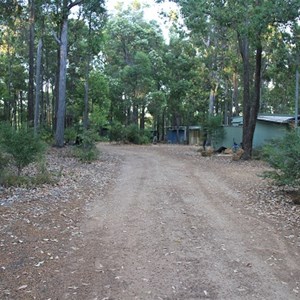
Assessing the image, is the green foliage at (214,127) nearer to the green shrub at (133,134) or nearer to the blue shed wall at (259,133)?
the blue shed wall at (259,133)

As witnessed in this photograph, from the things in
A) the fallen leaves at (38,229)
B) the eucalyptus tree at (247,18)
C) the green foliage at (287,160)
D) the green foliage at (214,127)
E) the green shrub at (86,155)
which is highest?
the eucalyptus tree at (247,18)

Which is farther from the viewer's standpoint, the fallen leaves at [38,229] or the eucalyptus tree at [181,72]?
the eucalyptus tree at [181,72]

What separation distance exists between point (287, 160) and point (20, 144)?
6628mm

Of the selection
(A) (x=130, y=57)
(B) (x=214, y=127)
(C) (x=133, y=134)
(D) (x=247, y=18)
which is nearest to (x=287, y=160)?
(D) (x=247, y=18)

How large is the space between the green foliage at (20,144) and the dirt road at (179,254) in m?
2.57

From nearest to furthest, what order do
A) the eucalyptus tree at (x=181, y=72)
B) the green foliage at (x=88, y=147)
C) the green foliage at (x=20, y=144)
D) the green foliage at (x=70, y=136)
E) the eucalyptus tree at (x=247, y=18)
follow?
the green foliage at (x=20, y=144) < the eucalyptus tree at (x=247, y=18) < the green foliage at (x=88, y=147) < the green foliage at (x=70, y=136) < the eucalyptus tree at (x=181, y=72)

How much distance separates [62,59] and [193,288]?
19.9 meters

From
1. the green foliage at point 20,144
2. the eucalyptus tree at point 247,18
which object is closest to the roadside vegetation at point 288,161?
the eucalyptus tree at point 247,18

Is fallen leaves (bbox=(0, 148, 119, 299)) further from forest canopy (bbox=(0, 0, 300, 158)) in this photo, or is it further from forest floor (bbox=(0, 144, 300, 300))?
forest canopy (bbox=(0, 0, 300, 158))

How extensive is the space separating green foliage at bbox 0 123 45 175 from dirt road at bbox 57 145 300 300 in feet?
8.45

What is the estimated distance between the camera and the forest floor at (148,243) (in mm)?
4070

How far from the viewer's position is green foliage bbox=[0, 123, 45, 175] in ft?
32.2

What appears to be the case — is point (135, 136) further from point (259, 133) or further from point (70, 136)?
point (259, 133)

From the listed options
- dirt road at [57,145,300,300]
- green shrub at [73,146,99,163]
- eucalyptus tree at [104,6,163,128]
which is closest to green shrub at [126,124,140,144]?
eucalyptus tree at [104,6,163,128]
